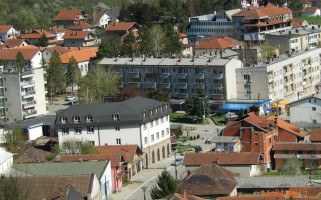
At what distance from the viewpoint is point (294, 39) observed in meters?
76.0

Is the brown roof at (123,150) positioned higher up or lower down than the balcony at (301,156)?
higher up

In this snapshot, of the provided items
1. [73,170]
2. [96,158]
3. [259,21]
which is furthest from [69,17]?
[73,170]

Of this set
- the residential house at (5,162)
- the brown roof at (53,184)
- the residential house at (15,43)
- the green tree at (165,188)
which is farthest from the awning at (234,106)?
the residential house at (15,43)

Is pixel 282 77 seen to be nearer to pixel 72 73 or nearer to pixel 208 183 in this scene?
pixel 72 73

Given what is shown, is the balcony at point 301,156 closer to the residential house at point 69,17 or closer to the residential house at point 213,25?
the residential house at point 213,25

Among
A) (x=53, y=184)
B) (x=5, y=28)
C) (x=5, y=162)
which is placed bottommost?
(x=53, y=184)

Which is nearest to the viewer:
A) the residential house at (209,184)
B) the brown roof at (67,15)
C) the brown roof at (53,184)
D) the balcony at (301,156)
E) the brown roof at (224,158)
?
the brown roof at (53,184)

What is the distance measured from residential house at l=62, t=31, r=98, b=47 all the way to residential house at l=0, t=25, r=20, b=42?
8.37 meters

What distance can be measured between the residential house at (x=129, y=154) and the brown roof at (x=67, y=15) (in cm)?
5117

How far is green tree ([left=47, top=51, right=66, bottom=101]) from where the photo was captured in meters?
66.8

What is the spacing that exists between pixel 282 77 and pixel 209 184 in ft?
94.1

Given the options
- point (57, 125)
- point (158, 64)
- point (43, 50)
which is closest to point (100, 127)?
point (57, 125)

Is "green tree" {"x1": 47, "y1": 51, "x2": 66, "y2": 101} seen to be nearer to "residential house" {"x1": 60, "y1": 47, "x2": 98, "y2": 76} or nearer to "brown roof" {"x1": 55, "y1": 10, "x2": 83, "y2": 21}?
"residential house" {"x1": 60, "y1": 47, "x2": 98, "y2": 76}

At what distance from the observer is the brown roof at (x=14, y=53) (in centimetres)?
7312
